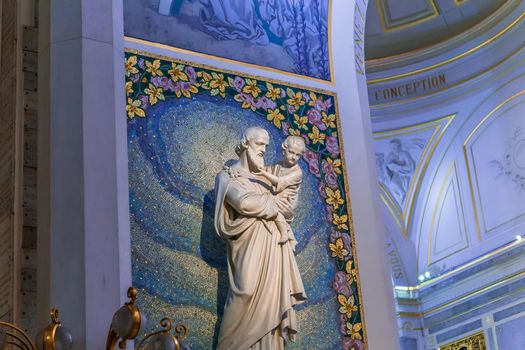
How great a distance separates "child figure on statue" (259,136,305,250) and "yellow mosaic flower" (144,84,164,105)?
36.8 inches

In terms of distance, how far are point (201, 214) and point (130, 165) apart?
0.63m

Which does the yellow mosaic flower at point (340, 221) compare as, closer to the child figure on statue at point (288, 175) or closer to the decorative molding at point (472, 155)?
the child figure on statue at point (288, 175)

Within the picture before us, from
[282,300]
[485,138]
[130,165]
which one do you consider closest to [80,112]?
[130,165]

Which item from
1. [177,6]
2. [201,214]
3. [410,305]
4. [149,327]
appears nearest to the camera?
[149,327]

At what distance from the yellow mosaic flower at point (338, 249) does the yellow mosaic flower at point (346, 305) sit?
1.05 ft

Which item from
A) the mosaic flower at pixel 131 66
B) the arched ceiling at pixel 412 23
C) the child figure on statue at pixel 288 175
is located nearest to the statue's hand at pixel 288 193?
the child figure on statue at pixel 288 175

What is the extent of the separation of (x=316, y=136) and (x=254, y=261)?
1.59 m

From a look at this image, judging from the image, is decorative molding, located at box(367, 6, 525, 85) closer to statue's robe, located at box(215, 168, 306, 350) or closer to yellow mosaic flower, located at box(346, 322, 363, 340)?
yellow mosaic flower, located at box(346, 322, 363, 340)

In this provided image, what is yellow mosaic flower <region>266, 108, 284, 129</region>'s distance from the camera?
833 cm

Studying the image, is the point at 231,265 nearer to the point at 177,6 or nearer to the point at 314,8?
the point at 177,6

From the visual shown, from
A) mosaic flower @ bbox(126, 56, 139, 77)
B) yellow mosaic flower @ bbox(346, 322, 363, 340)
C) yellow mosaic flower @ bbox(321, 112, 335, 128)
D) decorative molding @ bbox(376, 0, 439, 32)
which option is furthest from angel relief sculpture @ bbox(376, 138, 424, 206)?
mosaic flower @ bbox(126, 56, 139, 77)

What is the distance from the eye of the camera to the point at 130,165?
7.53m

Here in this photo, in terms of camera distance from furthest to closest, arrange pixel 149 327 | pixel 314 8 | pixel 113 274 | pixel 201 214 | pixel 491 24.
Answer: pixel 491 24
pixel 314 8
pixel 201 214
pixel 149 327
pixel 113 274

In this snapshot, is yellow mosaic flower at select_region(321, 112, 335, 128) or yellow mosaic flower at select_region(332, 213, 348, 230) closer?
yellow mosaic flower at select_region(332, 213, 348, 230)
